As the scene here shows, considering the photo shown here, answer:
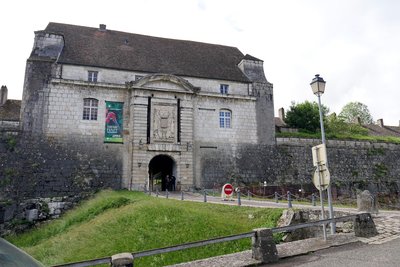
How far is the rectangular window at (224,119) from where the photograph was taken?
2342cm

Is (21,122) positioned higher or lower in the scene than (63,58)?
lower

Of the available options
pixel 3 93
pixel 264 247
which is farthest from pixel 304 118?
pixel 3 93

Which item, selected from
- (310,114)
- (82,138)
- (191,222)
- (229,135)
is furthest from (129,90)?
(310,114)

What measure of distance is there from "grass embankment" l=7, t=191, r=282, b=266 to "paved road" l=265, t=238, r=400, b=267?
2532 millimetres

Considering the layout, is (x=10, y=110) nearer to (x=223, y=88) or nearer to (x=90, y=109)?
(x=90, y=109)

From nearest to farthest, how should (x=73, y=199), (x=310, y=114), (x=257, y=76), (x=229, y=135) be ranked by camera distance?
1. (x=73, y=199)
2. (x=229, y=135)
3. (x=257, y=76)
4. (x=310, y=114)

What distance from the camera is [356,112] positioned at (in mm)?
49375

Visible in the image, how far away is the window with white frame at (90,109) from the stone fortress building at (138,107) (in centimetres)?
6

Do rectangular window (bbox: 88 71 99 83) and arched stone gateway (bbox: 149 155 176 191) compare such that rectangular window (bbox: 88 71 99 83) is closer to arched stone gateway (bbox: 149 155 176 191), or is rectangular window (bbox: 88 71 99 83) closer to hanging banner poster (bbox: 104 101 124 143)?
hanging banner poster (bbox: 104 101 124 143)

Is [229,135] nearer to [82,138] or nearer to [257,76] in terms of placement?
[257,76]

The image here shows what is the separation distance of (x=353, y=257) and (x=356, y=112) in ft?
158

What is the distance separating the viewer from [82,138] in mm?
20406

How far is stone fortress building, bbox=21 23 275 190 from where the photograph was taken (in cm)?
2033

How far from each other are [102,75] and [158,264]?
52.5 ft
